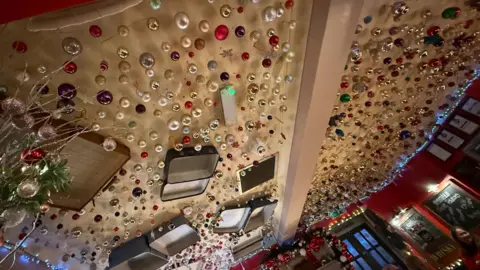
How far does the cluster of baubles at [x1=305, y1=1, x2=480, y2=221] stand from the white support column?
0.25 meters

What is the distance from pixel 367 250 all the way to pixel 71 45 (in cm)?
336

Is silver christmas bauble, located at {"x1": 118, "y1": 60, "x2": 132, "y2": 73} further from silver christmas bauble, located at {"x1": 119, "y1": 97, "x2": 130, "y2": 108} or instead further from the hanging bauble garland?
the hanging bauble garland

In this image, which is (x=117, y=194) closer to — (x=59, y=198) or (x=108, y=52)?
(x=59, y=198)

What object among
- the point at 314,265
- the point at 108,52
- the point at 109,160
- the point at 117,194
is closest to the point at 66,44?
the point at 108,52

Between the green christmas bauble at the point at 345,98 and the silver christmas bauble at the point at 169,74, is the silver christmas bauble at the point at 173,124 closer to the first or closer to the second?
the silver christmas bauble at the point at 169,74

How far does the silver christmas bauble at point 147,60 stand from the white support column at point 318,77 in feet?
2.60

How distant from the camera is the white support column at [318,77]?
127 cm

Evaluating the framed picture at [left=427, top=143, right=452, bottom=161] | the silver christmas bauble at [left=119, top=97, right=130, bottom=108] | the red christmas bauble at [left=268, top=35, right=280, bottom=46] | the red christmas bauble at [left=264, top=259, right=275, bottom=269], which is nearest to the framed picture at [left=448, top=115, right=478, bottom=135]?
the framed picture at [left=427, top=143, right=452, bottom=161]

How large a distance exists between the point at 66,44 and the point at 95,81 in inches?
7.5

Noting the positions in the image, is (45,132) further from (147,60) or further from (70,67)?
(147,60)

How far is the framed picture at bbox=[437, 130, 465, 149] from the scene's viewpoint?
8.97ft

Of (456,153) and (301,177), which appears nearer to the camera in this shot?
(301,177)

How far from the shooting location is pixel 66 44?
1.03 metres

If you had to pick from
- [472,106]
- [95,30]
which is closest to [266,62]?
[95,30]
